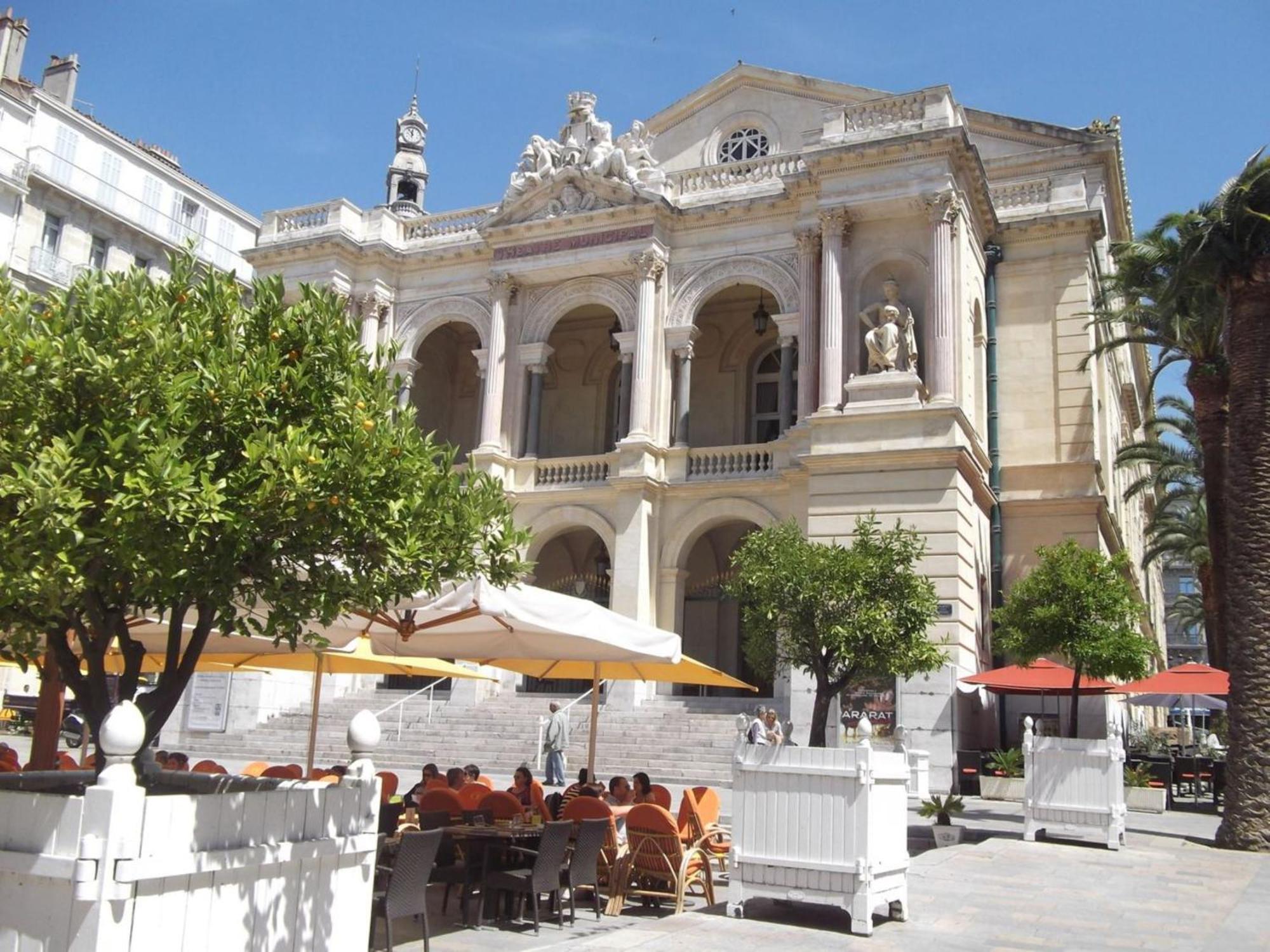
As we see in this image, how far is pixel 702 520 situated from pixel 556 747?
7.80m

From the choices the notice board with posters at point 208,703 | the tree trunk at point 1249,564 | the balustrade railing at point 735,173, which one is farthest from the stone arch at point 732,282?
the notice board with posters at point 208,703

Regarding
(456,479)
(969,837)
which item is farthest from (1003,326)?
(456,479)

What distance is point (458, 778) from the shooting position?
11.9 metres

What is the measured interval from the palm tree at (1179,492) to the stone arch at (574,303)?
13.7 m

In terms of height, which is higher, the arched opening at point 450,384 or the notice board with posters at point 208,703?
the arched opening at point 450,384

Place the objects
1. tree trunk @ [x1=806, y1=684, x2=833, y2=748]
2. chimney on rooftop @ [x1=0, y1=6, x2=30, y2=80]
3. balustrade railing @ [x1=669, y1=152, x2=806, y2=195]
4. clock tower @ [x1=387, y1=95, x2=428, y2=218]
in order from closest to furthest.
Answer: tree trunk @ [x1=806, y1=684, x2=833, y2=748] < balustrade railing @ [x1=669, y1=152, x2=806, y2=195] < chimney on rooftop @ [x1=0, y1=6, x2=30, y2=80] < clock tower @ [x1=387, y1=95, x2=428, y2=218]

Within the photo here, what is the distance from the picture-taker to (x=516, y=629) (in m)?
9.01

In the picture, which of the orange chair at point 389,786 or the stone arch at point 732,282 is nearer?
the orange chair at point 389,786

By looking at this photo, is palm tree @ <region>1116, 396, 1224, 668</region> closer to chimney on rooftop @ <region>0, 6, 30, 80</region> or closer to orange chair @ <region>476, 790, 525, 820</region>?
orange chair @ <region>476, 790, 525, 820</region>

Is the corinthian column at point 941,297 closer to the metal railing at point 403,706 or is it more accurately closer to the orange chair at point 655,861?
the metal railing at point 403,706

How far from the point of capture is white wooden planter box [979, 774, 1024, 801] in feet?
67.4

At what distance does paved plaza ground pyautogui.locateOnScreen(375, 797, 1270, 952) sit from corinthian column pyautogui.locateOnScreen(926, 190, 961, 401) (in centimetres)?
1136

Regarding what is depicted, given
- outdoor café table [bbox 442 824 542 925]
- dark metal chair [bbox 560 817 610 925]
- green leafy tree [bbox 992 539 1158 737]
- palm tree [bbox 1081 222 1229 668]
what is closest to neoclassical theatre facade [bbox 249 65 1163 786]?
palm tree [bbox 1081 222 1229 668]

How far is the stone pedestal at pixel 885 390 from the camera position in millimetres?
22922
